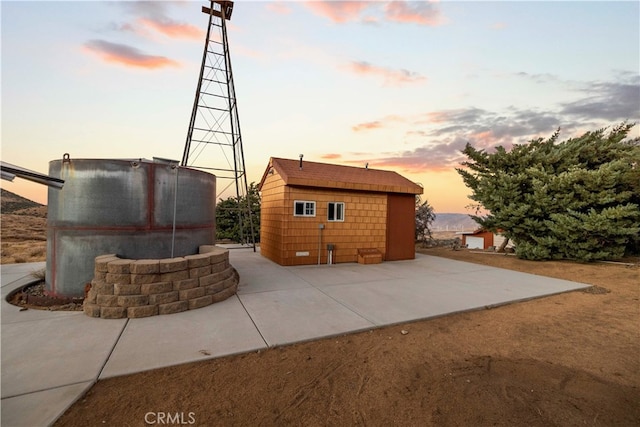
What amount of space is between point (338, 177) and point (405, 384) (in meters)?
8.72

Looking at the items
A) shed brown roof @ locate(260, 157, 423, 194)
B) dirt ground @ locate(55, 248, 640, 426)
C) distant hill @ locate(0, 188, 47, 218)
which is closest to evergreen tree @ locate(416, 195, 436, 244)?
shed brown roof @ locate(260, 157, 423, 194)

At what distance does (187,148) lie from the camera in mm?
11664

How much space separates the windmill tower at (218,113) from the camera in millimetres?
11914

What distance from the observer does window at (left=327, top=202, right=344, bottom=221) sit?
35.3ft

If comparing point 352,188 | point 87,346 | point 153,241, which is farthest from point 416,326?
point 352,188

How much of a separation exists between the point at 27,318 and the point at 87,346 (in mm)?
2097

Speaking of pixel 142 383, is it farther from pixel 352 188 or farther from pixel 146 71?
pixel 146 71

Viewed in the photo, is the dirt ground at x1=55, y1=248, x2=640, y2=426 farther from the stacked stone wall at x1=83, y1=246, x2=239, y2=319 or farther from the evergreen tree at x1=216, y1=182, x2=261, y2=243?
the evergreen tree at x1=216, y1=182, x2=261, y2=243

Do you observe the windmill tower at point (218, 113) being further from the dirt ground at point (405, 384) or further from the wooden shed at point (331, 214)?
the dirt ground at point (405, 384)

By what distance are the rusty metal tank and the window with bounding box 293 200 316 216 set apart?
4.88 meters

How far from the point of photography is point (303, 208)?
10.3 meters

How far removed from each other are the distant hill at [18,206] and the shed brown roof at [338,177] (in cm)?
4367

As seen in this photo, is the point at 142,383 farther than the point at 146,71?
No

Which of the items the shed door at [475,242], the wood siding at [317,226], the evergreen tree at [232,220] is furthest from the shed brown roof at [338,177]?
the shed door at [475,242]
